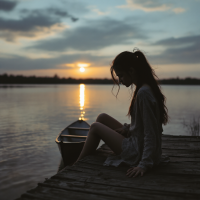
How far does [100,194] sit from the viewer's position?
2.41 meters

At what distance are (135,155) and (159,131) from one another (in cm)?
52

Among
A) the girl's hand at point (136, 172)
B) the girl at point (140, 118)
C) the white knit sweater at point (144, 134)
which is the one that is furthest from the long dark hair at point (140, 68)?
the girl's hand at point (136, 172)

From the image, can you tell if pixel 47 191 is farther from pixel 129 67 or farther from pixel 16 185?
pixel 16 185

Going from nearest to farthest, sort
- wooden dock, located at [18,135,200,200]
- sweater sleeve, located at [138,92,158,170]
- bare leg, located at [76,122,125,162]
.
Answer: wooden dock, located at [18,135,200,200], sweater sleeve, located at [138,92,158,170], bare leg, located at [76,122,125,162]

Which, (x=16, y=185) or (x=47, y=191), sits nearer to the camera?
(x=47, y=191)

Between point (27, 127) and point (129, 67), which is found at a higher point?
point (129, 67)

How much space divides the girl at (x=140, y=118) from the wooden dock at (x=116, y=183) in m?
0.18

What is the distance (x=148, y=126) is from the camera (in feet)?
9.11

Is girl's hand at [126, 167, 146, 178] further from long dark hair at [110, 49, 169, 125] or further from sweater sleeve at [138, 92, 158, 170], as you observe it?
long dark hair at [110, 49, 169, 125]

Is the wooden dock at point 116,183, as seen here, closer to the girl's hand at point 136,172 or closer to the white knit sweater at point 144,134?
the girl's hand at point 136,172

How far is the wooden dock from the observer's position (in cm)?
238

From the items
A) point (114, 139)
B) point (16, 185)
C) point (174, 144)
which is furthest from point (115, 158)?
point (16, 185)

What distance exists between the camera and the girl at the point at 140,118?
2.79 metres

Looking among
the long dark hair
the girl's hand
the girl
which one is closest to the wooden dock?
the girl's hand
